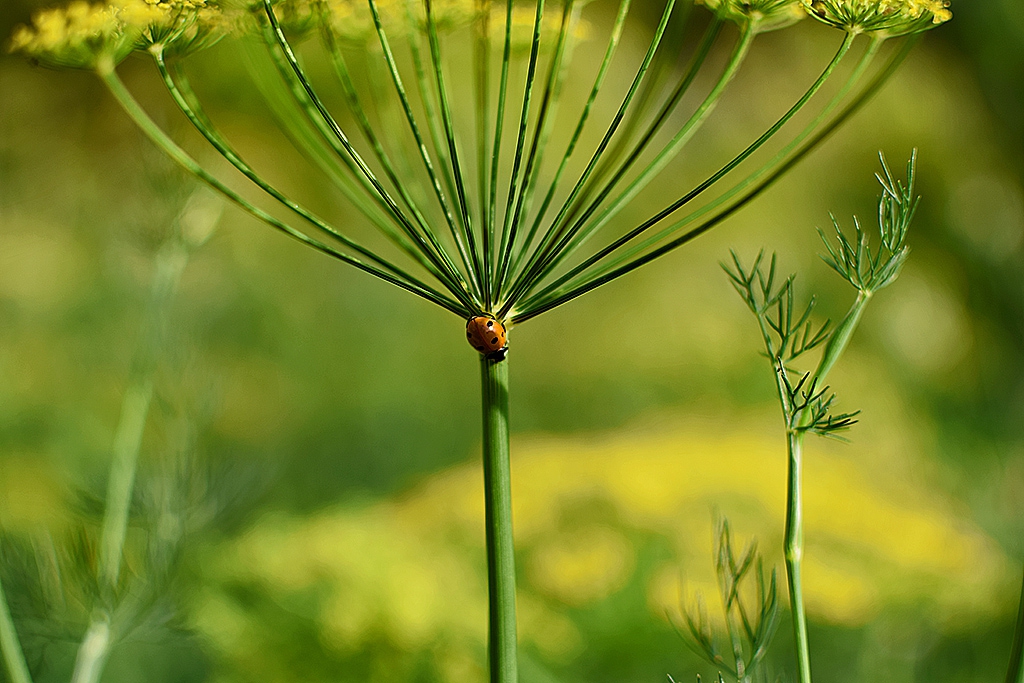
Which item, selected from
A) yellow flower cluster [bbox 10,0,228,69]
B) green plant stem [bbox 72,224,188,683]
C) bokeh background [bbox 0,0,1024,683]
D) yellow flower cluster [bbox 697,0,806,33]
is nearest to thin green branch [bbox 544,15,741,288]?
yellow flower cluster [bbox 697,0,806,33]

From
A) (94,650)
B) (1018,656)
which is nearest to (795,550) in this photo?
(1018,656)

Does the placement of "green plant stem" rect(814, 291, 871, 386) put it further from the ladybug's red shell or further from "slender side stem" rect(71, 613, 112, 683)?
"slender side stem" rect(71, 613, 112, 683)

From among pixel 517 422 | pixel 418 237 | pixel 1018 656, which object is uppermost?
pixel 517 422

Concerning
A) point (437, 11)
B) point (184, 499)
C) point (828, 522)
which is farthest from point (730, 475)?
point (437, 11)

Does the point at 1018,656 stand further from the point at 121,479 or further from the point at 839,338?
the point at 121,479

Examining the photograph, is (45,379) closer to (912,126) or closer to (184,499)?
(184,499)

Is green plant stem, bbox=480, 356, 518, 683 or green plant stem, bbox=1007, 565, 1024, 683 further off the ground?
green plant stem, bbox=480, 356, 518, 683
